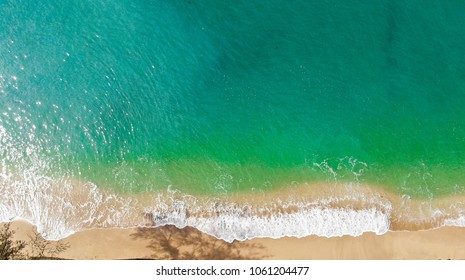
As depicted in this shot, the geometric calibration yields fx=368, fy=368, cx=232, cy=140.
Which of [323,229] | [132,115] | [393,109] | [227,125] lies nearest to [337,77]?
[393,109]

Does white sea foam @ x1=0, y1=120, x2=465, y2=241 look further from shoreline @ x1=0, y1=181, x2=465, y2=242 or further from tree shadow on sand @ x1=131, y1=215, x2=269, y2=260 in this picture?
tree shadow on sand @ x1=131, y1=215, x2=269, y2=260

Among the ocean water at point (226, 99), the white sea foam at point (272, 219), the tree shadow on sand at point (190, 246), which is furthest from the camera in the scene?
the ocean water at point (226, 99)

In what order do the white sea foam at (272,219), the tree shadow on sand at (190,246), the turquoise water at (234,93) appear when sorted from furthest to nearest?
1. the turquoise water at (234,93)
2. the white sea foam at (272,219)
3. the tree shadow on sand at (190,246)

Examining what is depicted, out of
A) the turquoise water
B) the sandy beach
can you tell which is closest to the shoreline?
the sandy beach

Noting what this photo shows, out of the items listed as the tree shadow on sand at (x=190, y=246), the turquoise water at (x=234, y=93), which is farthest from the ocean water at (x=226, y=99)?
the tree shadow on sand at (x=190, y=246)

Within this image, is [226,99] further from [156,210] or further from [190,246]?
[190,246]

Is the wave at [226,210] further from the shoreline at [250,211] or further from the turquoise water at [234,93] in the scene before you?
the turquoise water at [234,93]

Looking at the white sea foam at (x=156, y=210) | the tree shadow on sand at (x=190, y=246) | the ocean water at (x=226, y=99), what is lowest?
the tree shadow on sand at (x=190, y=246)
